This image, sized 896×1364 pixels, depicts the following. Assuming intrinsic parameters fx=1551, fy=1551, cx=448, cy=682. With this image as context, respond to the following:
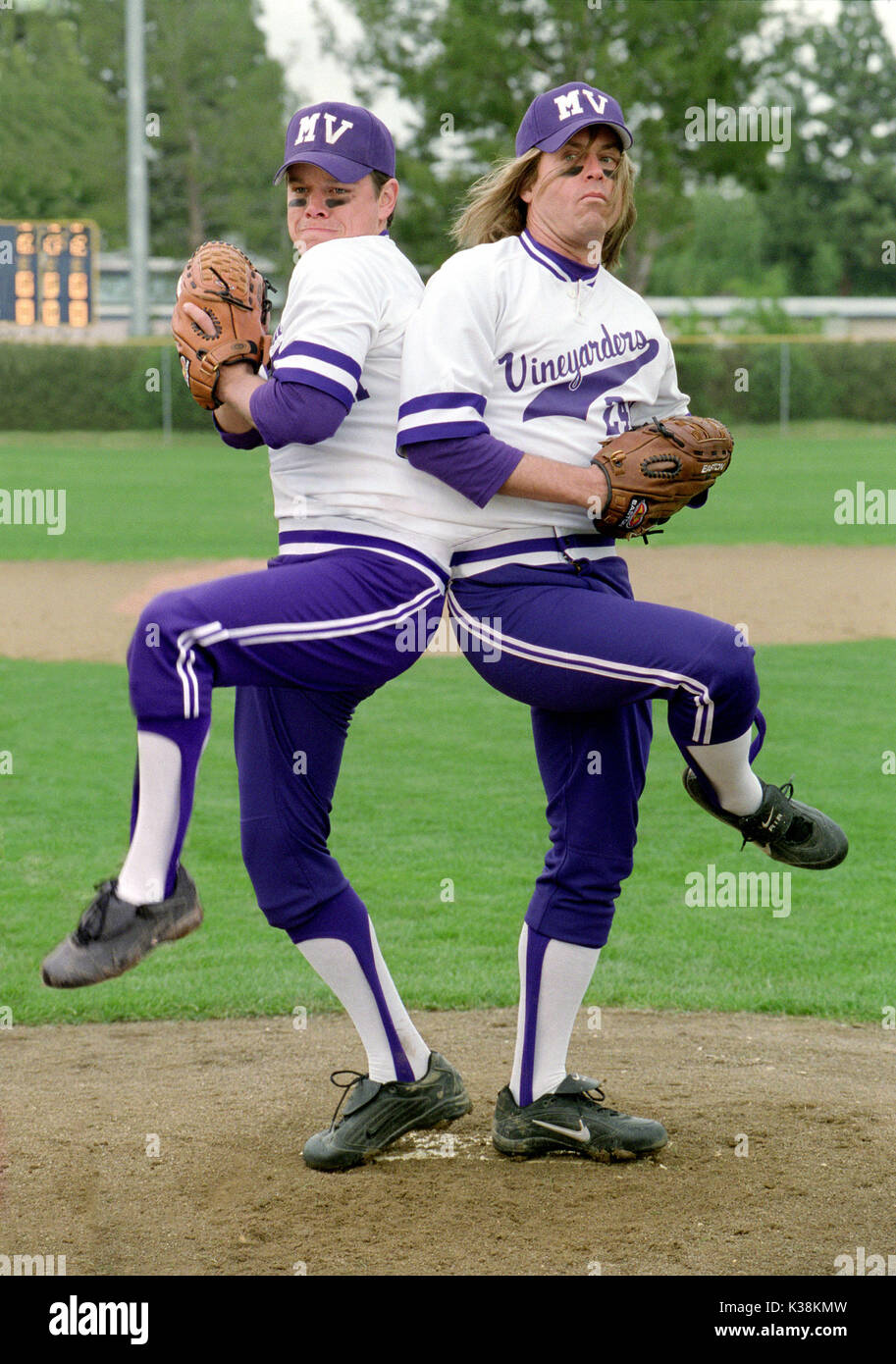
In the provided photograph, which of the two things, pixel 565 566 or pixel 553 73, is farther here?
pixel 553 73

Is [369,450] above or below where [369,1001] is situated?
above

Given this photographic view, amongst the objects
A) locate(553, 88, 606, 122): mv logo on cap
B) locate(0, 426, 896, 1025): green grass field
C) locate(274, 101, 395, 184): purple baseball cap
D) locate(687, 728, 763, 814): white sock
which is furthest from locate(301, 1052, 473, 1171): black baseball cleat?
locate(553, 88, 606, 122): mv logo on cap

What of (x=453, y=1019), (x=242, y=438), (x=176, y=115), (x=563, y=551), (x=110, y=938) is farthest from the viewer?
(x=176, y=115)

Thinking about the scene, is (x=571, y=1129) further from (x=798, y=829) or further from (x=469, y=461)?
(x=469, y=461)

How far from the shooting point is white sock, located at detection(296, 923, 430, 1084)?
3395 mm

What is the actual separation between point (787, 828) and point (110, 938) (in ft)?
4.74

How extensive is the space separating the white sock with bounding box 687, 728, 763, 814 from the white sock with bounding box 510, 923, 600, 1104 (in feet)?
1.51

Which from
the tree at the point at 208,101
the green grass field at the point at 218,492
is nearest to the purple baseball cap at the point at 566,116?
the green grass field at the point at 218,492

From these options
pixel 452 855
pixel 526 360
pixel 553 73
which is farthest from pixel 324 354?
pixel 553 73

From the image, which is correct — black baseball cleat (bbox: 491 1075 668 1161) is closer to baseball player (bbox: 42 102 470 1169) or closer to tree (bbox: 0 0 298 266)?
baseball player (bbox: 42 102 470 1169)

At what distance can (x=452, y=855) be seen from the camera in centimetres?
636

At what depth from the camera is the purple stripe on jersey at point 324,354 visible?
2.84m

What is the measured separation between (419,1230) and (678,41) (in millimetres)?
39314

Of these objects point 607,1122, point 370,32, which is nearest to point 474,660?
point 607,1122
